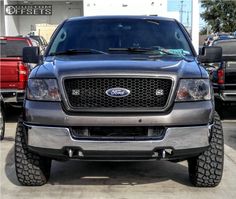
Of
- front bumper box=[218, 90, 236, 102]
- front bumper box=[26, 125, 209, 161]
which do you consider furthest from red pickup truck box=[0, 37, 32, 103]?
front bumper box=[26, 125, 209, 161]

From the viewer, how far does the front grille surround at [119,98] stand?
486 centimetres

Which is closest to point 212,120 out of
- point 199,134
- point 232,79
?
point 199,134

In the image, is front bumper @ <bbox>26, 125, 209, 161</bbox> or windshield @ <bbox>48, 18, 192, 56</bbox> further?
windshield @ <bbox>48, 18, 192, 56</bbox>

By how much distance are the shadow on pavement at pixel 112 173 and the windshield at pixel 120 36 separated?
1.39 metres

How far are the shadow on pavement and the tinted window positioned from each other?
5.95 m

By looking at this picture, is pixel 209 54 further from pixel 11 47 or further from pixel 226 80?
pixel 11 47

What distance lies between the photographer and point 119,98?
485 cm

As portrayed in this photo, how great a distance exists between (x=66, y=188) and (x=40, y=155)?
23.4 inches

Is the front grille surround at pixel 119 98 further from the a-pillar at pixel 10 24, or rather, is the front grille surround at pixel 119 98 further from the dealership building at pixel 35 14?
the a-pillar at pixel 10 24

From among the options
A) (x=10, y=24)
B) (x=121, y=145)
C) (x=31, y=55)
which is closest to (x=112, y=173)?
(x=121, y=145)

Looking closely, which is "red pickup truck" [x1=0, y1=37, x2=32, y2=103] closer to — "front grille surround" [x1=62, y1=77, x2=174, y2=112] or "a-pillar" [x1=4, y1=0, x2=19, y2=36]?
"front grille surround" [x1=62, y1=77, x2=174, y2=112]

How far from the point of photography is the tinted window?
12320 mm

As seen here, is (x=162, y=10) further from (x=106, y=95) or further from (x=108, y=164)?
(x=106, y=95)

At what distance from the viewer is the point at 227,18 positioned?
75.1 metres
